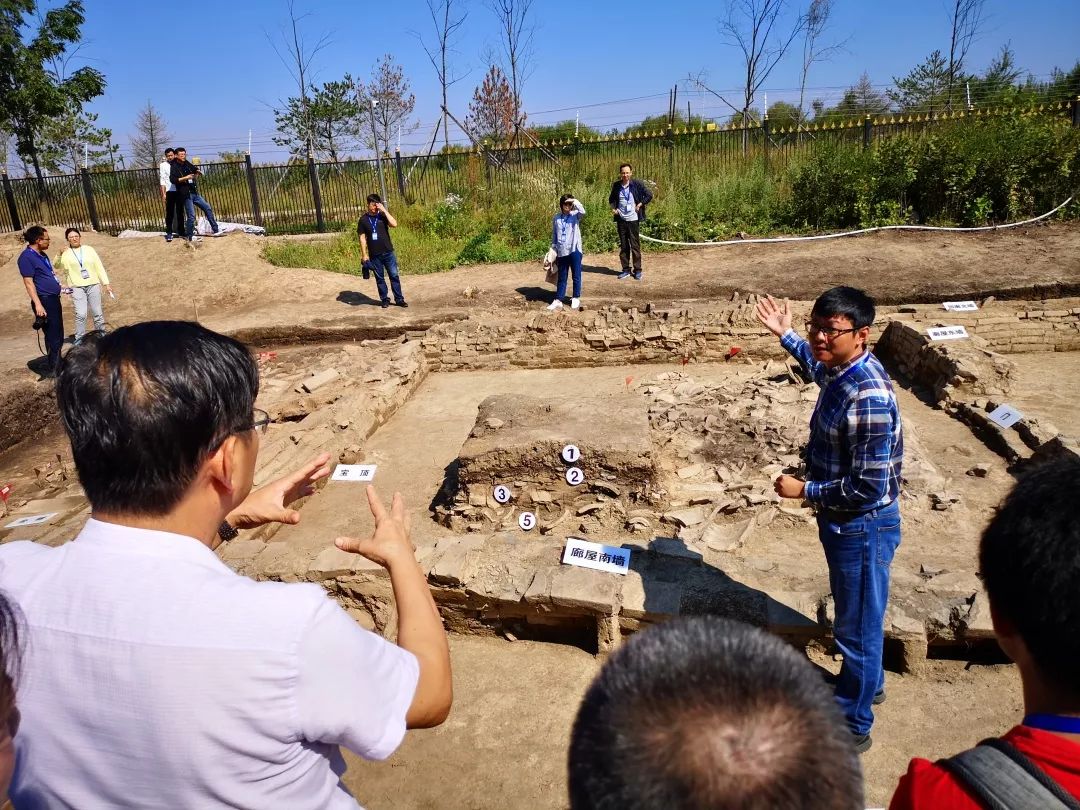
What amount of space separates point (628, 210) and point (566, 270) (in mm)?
1869

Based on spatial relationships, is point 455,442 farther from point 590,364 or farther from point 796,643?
point 796,643

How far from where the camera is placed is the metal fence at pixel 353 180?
16.2 m

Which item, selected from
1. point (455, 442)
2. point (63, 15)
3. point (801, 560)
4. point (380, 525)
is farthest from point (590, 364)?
point (63, 15)

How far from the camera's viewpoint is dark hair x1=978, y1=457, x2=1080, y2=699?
44.3 inches

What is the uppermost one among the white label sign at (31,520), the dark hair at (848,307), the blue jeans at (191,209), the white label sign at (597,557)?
the blue jeans at (191,209)

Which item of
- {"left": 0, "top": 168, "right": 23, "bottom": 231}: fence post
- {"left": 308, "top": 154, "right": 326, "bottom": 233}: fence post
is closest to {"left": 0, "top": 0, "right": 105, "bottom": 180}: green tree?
{"left": 0, "top": 168, "right": 23, "bottom": 231}: fence post

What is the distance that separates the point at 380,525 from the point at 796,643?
2.61 meters

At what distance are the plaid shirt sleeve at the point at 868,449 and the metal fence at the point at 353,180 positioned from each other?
14394 mm

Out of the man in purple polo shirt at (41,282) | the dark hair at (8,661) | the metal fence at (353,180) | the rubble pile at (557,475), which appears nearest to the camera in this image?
the dark hair at (8,661)

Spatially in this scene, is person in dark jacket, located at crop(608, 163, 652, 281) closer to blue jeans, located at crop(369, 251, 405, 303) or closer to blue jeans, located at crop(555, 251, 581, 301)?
blue jeans, located at crop(555, 251, 581, 301)

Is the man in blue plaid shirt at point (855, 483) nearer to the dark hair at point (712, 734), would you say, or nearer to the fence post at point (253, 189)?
the dark hair at point (712, 734)

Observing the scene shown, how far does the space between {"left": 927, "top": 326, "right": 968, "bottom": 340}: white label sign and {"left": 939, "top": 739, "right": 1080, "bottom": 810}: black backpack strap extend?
757 centimetres

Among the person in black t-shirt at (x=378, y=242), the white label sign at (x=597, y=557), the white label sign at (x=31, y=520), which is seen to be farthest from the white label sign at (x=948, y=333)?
the white label sign at (x=31, y=520)

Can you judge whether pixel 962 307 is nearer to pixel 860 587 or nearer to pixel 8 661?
pixel 860 587
